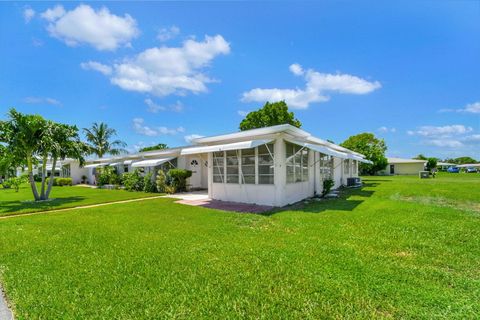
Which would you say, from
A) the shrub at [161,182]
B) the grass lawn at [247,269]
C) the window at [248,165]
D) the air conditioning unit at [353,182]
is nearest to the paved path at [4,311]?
the grass lawn at [247,269]

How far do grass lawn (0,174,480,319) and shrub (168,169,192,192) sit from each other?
1092 cm

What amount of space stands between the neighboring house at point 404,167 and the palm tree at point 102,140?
5200 cm

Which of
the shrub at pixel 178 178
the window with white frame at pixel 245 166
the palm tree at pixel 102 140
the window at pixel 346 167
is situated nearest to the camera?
the window with white frame at pixel 245 166

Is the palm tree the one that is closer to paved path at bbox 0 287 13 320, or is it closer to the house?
the house

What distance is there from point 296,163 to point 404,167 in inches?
2040

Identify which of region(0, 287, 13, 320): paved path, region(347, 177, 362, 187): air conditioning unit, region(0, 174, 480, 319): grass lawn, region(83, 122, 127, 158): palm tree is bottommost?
region(0, 287, 13, 320): paved path

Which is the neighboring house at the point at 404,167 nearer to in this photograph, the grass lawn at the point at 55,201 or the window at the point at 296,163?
the window at the point at 296,163

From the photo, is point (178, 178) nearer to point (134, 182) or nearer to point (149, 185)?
point (149, 185)

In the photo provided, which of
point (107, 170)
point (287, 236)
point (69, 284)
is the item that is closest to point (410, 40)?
point (287, 236)

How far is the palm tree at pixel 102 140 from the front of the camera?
41906 millimetres

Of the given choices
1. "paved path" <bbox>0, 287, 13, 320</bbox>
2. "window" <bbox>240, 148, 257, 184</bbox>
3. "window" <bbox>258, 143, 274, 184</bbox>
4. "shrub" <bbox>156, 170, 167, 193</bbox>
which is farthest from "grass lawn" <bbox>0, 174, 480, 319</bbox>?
"shrub" <bbox>156, 170, 167, 193</bbox>

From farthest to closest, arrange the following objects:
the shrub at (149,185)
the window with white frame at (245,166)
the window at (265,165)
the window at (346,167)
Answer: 1. the window at (346,167)
2. the shrub at (149,185)
3. the window with white frame at (245,166)
4. the window at (265,165)

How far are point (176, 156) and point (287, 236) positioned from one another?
1721 cm

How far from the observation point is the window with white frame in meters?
12.7
